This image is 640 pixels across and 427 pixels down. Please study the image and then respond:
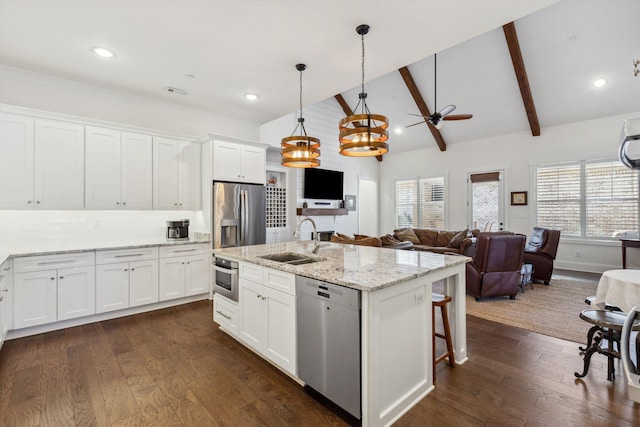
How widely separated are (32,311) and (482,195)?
8949mm

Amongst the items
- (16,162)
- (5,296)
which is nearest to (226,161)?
(16,162)

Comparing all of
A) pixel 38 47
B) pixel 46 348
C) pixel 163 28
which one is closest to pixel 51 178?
pixel 38 47

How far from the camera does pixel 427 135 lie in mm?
8586

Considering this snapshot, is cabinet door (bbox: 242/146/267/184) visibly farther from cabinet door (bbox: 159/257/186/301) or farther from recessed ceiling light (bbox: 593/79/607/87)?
recessed ceiling light (bbox: 593/79/607/87)

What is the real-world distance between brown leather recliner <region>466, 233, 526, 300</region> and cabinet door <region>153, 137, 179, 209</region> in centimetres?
470

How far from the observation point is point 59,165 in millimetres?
3701

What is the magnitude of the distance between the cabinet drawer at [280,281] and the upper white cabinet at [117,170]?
2833 millimetres

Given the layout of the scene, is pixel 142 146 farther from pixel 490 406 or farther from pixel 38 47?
pixel 490 406

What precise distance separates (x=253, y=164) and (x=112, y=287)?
8.74 feet

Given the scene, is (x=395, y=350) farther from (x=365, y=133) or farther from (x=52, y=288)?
(x=52, y=288)

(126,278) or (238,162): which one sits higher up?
(238,162)

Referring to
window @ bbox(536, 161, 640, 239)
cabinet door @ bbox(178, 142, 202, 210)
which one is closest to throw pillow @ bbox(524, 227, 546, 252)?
window @ bbox(536, 161, 640, 239)

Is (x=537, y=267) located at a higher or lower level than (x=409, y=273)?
lower

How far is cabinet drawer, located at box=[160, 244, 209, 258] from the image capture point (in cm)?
418
